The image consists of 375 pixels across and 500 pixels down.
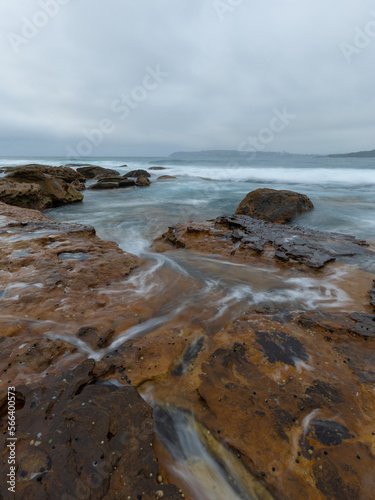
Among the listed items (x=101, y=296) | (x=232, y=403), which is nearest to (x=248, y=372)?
(x=232, y=403)

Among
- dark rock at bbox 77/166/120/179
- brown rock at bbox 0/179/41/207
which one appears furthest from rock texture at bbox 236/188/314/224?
dark rock at bbox 77/166/120/179

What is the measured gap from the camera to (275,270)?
4594 millimetres

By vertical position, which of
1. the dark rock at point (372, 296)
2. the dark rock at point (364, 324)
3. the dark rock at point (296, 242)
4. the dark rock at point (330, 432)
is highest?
the dark rock at point (296, 242)

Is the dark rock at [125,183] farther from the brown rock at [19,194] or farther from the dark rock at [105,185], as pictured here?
the brown rock at [19,194]

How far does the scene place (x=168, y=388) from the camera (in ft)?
6.89

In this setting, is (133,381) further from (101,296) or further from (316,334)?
(316,334)

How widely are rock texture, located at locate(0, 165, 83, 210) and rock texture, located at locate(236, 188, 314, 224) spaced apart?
29.7 ft

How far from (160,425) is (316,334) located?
75.5 inches

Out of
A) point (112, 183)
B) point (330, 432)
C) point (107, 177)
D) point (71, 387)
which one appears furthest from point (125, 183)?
point (330, 432)

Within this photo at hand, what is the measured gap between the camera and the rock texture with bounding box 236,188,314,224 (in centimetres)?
898

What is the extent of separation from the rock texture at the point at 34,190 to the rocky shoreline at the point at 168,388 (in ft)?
24.8

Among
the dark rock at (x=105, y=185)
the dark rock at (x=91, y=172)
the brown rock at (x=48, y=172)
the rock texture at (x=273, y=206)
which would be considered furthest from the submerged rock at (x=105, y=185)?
the rock texture at (x=273, y=206)

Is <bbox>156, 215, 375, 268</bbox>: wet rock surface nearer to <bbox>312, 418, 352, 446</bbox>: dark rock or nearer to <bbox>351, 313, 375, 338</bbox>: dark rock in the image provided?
<bbox>351, 313, 375, 338</bbox>: dark rock

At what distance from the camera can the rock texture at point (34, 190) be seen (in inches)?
379
